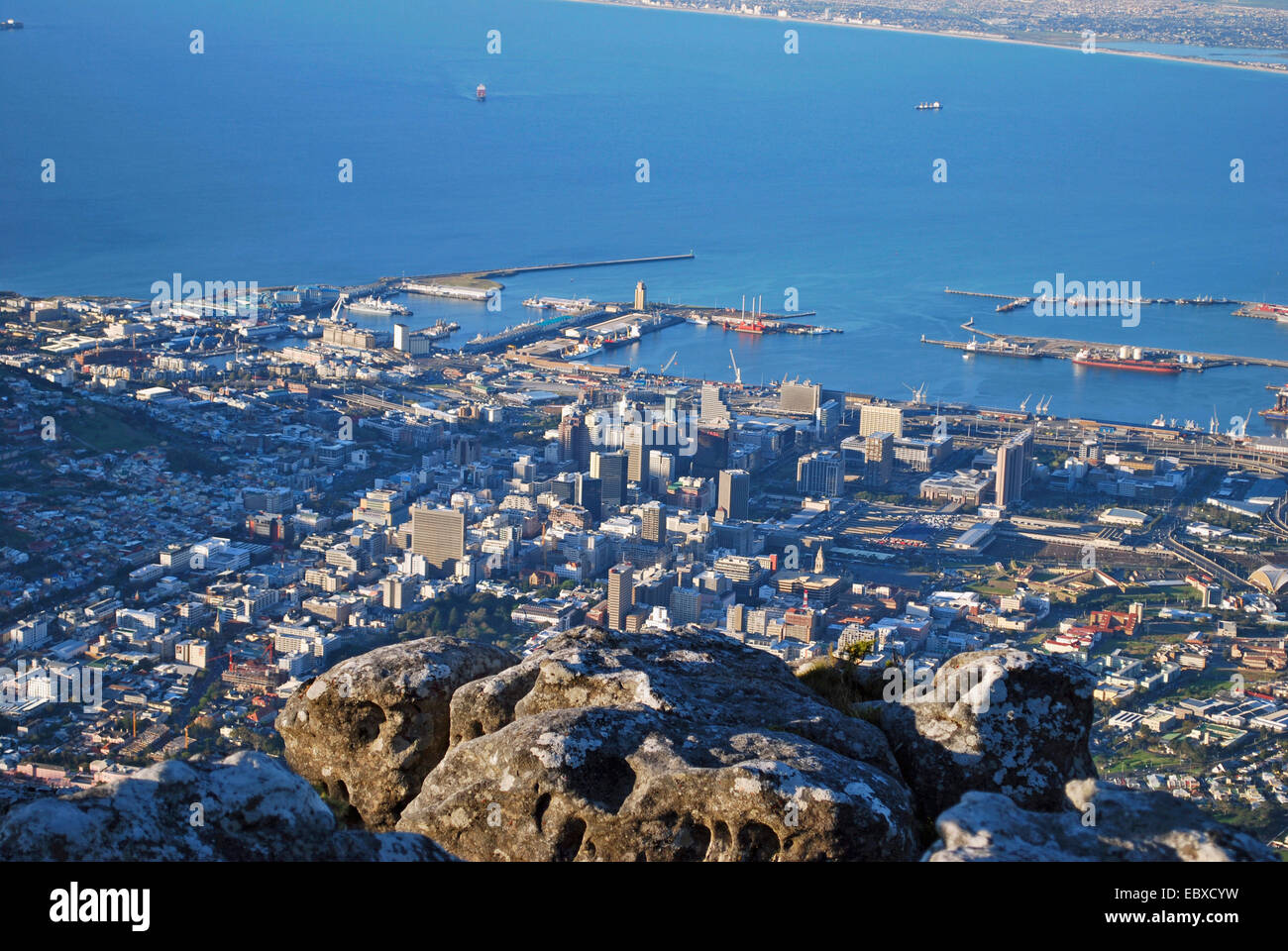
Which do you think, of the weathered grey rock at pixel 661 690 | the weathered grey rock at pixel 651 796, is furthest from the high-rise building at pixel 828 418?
the weathered grey rock at pixel 651 796

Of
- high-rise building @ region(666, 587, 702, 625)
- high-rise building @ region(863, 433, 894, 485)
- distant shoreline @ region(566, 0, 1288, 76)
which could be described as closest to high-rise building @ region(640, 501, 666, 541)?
high-rise building @ region(666, 587, 702, 625)

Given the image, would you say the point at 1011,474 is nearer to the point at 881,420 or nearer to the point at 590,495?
the point at 881,420

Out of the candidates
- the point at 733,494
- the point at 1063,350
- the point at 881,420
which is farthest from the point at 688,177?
the point at 733,494

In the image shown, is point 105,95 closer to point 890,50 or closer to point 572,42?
point 572,42

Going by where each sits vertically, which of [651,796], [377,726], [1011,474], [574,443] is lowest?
[1011,474]
